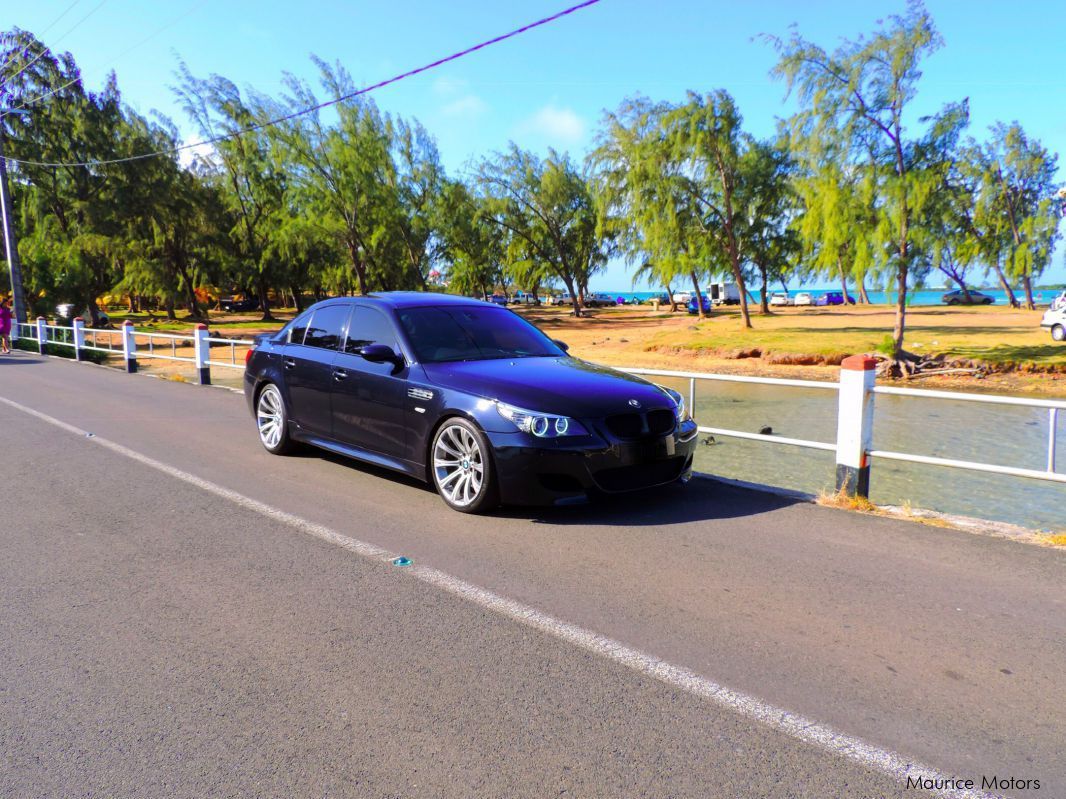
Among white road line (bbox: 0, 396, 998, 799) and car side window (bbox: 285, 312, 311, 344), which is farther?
car side window (bbox: 285, 312, 311, 344)

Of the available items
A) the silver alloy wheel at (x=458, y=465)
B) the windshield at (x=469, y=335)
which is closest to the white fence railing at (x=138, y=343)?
the windshield at (x=469, y=335)

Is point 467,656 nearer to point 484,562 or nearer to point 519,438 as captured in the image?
point 484,562

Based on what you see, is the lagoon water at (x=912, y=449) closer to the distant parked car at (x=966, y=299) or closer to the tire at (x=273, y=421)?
the tire at (x=273, y=421)

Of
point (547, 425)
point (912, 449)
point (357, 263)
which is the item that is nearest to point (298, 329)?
point (547, 425)

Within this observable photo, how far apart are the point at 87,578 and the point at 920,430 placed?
15813 mm

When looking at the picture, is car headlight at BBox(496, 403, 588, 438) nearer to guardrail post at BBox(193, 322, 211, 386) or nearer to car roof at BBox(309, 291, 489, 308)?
car roof at BBox(309, 291, 489, 308)

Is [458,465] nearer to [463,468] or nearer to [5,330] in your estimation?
[463,468]

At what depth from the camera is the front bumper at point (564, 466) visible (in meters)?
5.82

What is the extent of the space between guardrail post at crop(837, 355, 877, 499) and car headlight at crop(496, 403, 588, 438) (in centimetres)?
231

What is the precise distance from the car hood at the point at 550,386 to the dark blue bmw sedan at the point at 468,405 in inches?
0.4

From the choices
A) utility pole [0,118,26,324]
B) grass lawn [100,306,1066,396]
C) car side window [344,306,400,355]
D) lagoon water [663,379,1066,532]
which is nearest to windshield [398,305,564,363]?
car side window [344,306,400,355]

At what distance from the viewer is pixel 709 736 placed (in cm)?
310

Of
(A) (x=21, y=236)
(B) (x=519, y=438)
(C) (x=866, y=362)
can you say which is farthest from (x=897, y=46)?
(A) (x=21, y=236)

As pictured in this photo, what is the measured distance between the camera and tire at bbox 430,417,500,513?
19.8 ft
